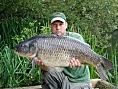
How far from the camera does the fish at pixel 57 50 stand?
343 cm

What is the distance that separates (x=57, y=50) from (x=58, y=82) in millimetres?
579

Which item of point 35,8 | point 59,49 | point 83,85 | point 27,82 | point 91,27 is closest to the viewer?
point 59,49

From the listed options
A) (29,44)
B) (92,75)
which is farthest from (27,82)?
(29,44)

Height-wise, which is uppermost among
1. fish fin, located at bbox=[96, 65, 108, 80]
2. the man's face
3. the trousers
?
the man's face

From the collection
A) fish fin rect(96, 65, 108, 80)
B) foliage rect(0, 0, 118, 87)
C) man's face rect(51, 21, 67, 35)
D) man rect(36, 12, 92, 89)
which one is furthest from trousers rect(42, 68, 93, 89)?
foliage rect(0, 0, 118, 87)

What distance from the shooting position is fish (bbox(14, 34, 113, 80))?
11.3 feet

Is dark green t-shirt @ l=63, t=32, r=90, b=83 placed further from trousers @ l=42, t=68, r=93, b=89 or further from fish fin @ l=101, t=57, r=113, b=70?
fish fin @ l=101, t=57, r=113, b=70

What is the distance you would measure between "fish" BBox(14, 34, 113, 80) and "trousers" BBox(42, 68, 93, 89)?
0.35 meters

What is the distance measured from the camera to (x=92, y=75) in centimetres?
578

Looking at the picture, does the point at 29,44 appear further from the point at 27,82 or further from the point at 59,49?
the point at 27,82

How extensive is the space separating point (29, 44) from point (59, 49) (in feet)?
1.02

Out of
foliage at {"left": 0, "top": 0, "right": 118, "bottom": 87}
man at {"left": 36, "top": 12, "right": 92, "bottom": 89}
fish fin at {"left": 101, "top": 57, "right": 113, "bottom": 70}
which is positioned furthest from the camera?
foliage at {"left": 0, "top": 0, "right": 118, "bottom": 87}

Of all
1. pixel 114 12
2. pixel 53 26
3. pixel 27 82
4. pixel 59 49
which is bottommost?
pixel 27 82

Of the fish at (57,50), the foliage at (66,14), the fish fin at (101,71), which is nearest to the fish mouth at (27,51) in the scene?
the fish at (57,50)
